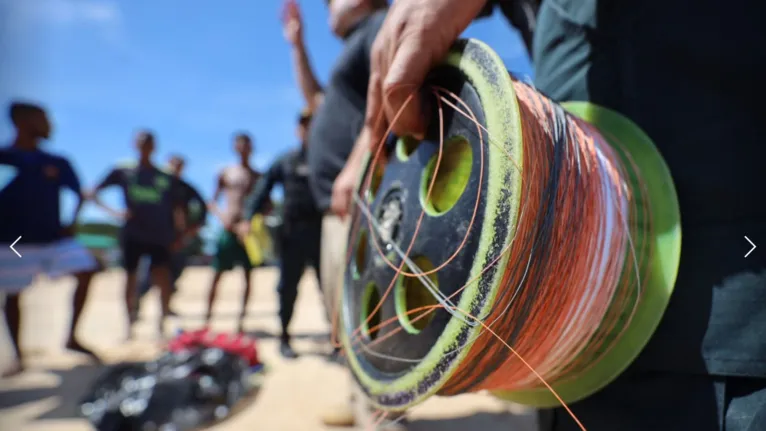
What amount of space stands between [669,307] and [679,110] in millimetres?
329

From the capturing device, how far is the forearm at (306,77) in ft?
8.54

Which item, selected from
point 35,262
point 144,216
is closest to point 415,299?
point 35,262

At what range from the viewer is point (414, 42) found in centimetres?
70

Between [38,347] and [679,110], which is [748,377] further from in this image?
[38,347]

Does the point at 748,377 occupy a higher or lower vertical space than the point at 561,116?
lower

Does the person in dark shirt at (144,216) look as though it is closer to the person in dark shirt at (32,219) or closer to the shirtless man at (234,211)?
the shirtless man at (234,211)

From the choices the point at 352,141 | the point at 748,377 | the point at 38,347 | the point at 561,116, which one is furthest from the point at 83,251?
the point at 748,377

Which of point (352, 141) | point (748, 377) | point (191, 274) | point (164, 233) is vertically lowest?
point (191, 274)

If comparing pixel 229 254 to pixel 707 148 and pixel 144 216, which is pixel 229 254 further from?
pixel 707 148

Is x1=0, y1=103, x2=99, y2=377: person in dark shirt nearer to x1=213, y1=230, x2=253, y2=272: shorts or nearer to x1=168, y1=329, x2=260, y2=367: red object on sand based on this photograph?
x1=168, y1=329, x2=260, y2=367: red object on sand

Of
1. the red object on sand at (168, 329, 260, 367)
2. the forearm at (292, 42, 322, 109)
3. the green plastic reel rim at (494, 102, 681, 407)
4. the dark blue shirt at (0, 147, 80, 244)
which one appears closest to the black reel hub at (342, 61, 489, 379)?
the green plastic reel rim at (494, 102, 681, 407)

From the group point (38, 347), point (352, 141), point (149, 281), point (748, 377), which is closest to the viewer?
point (748, 377)

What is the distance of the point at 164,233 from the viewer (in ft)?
15.1

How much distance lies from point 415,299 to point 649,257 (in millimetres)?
404
